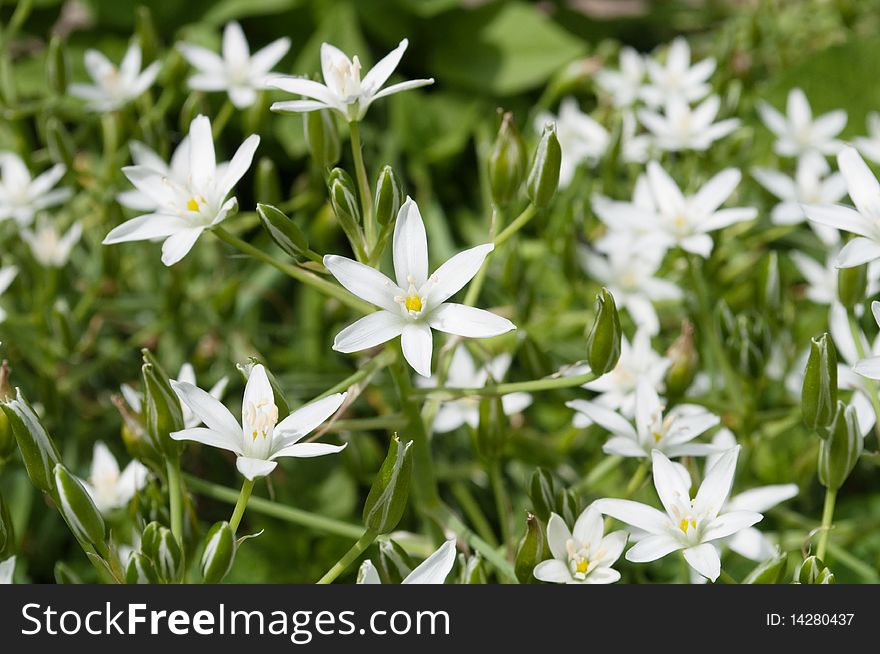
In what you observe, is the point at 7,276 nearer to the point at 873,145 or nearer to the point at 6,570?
the point at 6,570

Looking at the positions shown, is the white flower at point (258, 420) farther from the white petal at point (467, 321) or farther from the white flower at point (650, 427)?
the white flower at point (650, 427)

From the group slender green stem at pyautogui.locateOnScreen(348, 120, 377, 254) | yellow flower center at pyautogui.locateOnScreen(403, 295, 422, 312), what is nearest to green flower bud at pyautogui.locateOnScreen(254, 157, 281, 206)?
slender green stem at pyautogui.locateOnScreen(348, 120, 377, 254)

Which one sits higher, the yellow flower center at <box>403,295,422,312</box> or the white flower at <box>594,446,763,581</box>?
the yellow flower center at <box>403,295,422,312</box>

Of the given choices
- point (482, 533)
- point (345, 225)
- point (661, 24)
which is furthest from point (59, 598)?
point (661, 24)

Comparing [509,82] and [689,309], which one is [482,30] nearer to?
[509,82]

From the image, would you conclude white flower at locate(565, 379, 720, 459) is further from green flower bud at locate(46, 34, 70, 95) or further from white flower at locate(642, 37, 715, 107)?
green flower bud at locate(46, 34, 70, 95)

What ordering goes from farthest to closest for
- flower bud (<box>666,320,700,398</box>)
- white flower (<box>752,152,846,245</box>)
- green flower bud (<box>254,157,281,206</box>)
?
white flower (<box>752,152,846,245</box>) < green flower bud (<box>254,157,281,206</box>) < flower bud (<box>666,320,700,398</box>)

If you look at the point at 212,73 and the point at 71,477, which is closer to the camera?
the point at 71,477

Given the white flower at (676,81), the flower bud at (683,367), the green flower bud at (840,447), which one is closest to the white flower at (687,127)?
the white flower at (676,81)
